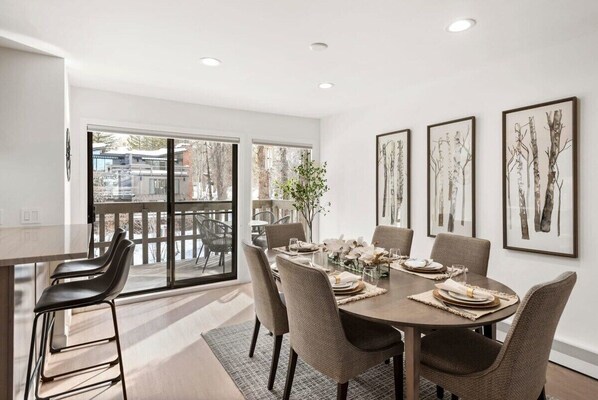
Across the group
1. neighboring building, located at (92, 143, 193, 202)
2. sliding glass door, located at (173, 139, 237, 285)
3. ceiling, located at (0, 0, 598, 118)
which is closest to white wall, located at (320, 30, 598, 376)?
ceiling, located at (0, 0, 598, 118)

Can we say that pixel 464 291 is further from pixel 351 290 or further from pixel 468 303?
pixel 351 290

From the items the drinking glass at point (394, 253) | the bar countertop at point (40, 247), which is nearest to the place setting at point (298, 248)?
the drinking glass at point (394, 253)

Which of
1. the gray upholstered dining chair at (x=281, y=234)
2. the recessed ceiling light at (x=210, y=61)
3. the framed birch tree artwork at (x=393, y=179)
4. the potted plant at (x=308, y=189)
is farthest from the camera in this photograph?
the potted plant at (x=308, y=189)

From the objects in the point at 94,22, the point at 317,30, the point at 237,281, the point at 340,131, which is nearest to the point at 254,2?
the point at 317,30

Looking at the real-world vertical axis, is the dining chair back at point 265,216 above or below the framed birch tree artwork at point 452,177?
below

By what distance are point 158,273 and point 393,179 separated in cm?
304

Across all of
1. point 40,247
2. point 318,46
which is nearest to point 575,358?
point 318,46

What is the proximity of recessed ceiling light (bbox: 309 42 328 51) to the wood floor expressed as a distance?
247 centimetres

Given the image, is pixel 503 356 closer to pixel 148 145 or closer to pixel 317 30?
pixel 317 30

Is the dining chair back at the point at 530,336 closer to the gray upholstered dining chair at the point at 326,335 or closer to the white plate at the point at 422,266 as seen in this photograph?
the gray upholstered dining chair at the point at 326,335

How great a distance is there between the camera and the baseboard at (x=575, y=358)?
238 centimetres

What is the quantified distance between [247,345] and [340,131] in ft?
10.0

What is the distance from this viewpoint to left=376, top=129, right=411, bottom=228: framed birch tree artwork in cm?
379

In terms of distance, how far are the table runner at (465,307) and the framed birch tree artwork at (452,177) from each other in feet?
4.67
